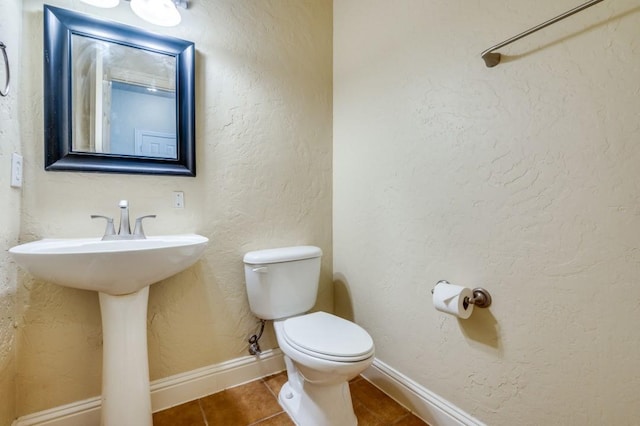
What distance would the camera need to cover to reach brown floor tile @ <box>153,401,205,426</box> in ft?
4.13

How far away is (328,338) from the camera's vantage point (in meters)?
1.16

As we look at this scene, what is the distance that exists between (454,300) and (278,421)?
3.09 ft

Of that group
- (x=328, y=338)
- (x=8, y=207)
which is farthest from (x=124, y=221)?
(x=328, y=338)

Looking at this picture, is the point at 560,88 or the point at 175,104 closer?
the point at 560,88

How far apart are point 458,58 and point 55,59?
162 cm

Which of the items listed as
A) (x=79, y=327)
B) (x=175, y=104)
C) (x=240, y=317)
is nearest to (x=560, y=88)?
(x=175, y=104)

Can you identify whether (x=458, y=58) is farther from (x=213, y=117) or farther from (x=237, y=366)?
(x=237, y=366)

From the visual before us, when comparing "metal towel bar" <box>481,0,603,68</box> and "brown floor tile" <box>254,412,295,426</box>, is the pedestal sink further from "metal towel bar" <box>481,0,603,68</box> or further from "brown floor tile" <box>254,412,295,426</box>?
"metal towel bar" <box>481,0,603,68</box>

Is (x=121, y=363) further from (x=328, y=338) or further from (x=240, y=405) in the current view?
(x=328, y=338)

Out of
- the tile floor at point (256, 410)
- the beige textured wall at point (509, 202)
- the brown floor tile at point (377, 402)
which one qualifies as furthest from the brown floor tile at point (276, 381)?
the beige textured wall at point (509, 202)

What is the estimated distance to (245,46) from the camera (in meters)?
1.53

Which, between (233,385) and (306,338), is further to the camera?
(233,385)

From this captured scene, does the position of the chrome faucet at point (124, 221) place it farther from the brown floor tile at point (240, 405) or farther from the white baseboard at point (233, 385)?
the brown floor tile at point (240, 405)

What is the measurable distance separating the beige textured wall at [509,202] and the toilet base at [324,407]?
362 mm
